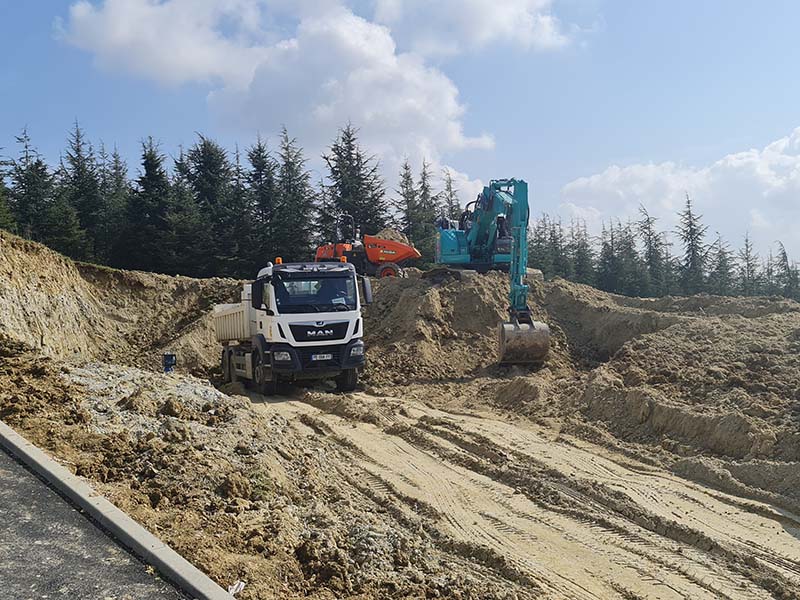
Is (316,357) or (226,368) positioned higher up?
(316,357)

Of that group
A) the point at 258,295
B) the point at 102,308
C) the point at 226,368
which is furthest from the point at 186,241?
the point at 258,295

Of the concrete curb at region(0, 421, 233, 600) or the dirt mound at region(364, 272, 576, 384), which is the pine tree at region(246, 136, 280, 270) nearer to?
the dirt mound at region(364, 272, 576, 384)

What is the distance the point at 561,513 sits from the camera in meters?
6.87

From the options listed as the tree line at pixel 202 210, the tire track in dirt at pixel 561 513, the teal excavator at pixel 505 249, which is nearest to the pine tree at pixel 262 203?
the tree line at pixel 202 210

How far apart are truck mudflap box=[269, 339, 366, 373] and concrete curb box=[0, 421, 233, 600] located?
7.49 meters

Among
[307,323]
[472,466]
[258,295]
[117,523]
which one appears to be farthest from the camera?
[258,295]

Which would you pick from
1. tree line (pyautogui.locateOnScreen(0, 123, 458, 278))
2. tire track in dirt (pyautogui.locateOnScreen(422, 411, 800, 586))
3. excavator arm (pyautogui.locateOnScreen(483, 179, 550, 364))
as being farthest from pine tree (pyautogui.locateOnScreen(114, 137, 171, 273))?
tire track in dirt (pyautogui.locateOnScreen(422, 411, 800, 586))

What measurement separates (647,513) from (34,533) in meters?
5.41

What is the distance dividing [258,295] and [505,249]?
8.64m

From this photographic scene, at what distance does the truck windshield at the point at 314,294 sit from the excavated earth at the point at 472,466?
6.04 ft

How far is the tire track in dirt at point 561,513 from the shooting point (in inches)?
211

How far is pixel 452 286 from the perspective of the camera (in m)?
19.3

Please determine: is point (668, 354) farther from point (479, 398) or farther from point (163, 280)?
point (163, 280)

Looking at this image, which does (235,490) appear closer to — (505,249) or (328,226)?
(505,249)
